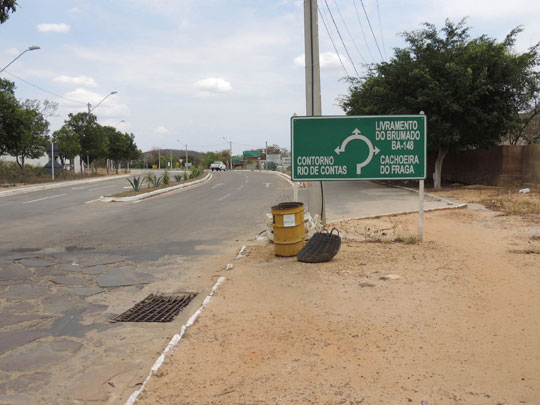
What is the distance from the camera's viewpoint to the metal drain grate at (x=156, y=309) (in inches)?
215

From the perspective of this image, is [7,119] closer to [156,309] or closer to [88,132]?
[88,132]

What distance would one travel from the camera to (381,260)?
779 centimetres

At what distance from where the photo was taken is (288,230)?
813 cm

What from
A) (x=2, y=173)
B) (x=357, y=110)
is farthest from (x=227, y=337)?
(x=2, y=173)

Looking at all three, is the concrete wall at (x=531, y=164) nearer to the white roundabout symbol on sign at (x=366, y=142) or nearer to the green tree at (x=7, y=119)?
the white roundabout symbol on sign at (x=366, y=142)

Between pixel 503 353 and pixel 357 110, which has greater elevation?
pixel 357 110

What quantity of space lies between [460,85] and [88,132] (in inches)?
1380

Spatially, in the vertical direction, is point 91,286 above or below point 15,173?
below

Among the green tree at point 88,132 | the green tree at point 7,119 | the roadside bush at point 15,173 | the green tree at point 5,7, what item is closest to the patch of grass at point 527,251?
the green tree at point 5,7

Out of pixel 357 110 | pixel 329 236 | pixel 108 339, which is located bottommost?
pixel 108 339

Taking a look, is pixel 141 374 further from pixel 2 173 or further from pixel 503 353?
pixel 2 173

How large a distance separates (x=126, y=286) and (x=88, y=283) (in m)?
0.61

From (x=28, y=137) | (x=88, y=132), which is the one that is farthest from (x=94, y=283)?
(x=88, y=132)

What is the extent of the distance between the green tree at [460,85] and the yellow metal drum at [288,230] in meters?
14.6
